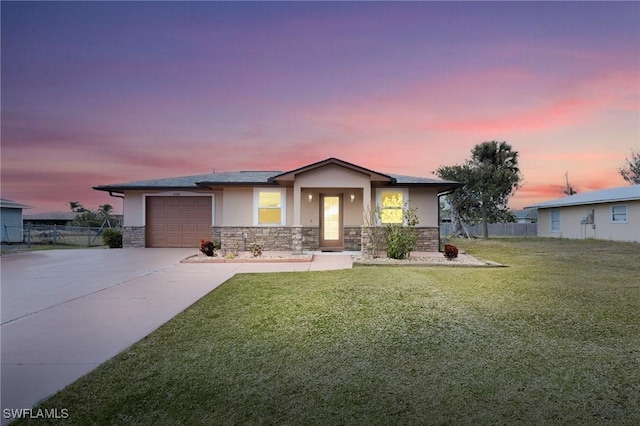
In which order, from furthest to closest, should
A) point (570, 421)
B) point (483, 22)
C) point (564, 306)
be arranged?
point (483, 22)
point (564, 306)
point (570, 421)

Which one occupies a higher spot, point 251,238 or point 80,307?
point 251,238

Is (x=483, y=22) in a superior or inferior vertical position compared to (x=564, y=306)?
superior

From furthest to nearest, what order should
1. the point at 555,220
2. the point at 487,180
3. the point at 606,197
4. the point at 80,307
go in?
the point at 555,220 → the point at 487,180 → the point at 606,197 → the point at 80,307

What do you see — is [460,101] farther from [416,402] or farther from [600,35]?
[416,402]

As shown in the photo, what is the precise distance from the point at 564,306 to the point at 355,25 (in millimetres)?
10768

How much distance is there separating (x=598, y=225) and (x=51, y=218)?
55093mm

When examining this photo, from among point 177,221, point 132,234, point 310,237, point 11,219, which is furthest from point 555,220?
point 11,219

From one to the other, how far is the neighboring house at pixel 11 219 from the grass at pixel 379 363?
24.5 metres

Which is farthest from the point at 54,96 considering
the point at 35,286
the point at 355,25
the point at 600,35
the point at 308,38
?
the point at 600,35

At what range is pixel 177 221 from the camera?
1580 centimetres

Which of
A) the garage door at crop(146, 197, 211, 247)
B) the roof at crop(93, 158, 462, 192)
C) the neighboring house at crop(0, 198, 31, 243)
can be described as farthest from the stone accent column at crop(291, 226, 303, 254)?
the neighboring house at crop(0, 198, 31, 243)

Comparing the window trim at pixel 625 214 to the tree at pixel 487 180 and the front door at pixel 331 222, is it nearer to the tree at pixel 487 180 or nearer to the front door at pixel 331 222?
the tree at pixel 487 180

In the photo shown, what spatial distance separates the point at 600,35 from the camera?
38.1 feet

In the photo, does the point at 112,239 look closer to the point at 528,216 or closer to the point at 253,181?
the point at 253,181
